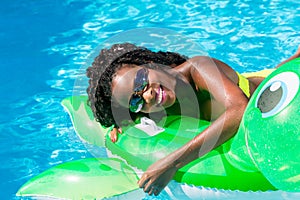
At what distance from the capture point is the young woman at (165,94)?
283cm

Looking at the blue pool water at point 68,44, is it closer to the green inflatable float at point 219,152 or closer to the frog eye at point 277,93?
the green inflatable float at point 219,152

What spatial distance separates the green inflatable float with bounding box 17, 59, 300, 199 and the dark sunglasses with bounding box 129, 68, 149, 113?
1.23ft

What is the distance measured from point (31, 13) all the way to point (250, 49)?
275 centimetres

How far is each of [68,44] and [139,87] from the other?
10.6ft

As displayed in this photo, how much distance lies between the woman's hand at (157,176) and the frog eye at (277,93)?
0.58 metres

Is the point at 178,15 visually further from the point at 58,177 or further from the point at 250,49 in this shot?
the point at 58,177

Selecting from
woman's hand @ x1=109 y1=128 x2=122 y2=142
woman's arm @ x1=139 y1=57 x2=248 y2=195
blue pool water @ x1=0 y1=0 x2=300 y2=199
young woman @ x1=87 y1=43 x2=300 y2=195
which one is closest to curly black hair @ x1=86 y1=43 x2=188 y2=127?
young woman @ x1=87 y1=43 x2=300 y2=195

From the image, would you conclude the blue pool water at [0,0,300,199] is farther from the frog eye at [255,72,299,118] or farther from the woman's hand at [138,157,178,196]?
the frog eye at [255,72,299,118]

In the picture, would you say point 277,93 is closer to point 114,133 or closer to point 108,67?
point 108,67

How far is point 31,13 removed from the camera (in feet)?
21.7

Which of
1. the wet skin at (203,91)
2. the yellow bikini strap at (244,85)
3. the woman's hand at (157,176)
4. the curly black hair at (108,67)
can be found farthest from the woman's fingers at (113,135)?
the yellow bikini strap at (244,85)

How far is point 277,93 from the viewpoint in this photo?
2.54m

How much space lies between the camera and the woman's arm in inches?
110


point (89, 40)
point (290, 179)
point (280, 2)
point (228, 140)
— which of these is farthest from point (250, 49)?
point (290, 179)
